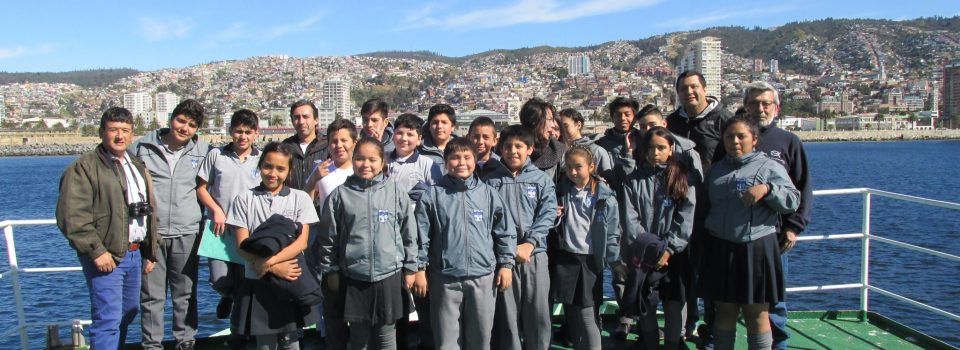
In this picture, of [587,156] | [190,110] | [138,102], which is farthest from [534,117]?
[138,102]

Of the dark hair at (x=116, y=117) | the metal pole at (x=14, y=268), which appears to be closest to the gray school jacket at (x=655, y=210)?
the dark hair at (x=116, y=117)

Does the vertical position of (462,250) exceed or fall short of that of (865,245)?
it exceeds it

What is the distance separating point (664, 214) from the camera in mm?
3537

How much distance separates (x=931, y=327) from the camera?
9.79 metres

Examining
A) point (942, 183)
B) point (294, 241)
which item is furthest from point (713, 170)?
point (942, 183)

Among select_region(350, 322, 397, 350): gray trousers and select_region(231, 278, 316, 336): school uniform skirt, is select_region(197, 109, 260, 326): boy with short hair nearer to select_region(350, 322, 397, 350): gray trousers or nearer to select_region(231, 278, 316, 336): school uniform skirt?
select_region(231, 278, 316, 336): school uniform skirt

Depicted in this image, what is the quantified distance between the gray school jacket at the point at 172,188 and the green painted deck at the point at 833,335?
804 mm

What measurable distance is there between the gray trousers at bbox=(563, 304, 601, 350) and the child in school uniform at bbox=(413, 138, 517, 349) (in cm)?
44

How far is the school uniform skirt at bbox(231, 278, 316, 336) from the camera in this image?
334 cm

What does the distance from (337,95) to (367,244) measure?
496ft

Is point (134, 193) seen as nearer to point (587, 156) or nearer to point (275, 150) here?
point (275, 150)

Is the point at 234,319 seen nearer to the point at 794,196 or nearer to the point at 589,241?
the point at 589,241

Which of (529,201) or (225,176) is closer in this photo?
(529,201)

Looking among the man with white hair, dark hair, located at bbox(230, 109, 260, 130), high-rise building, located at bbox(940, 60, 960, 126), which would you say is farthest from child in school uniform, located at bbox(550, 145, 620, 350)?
high-rise building, located at bbox(940, 60, 960, 126)
